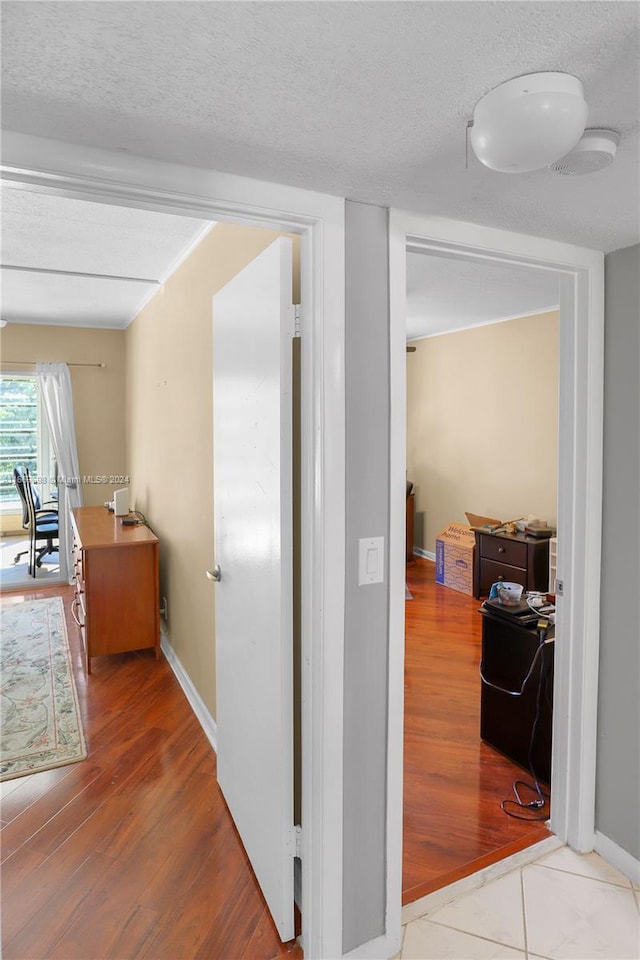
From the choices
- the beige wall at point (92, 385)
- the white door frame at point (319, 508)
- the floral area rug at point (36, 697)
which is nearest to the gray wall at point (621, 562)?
the white door frame at point (319, 508)

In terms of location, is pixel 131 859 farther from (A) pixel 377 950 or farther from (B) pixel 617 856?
(B) pixel 617 856

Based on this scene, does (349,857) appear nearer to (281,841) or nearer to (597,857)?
(281,841)

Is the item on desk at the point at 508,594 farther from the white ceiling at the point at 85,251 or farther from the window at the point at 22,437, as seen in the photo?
the window at the point at 22,437

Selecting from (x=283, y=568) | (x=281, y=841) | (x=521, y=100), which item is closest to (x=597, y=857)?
(x=281, y=841)

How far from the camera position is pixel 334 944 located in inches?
62.3

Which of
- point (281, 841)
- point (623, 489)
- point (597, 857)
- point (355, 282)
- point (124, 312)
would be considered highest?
point (124, 312)

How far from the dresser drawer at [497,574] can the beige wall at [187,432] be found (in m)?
2.67

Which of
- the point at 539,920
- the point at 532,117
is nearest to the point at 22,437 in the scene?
the point at 539,920

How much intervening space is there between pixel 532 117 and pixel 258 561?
1.36m

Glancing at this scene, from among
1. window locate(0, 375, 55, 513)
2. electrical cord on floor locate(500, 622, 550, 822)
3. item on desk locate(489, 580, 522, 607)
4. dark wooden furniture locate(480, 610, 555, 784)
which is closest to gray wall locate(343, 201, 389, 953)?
electrical cord on floor locate(500, 622, 550, 822)

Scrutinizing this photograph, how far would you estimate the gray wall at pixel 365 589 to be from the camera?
1.57 m

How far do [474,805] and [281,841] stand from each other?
1025mm

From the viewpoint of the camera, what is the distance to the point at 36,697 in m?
3.22

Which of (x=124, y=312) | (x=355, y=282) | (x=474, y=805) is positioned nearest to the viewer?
(x=355, y=282)
